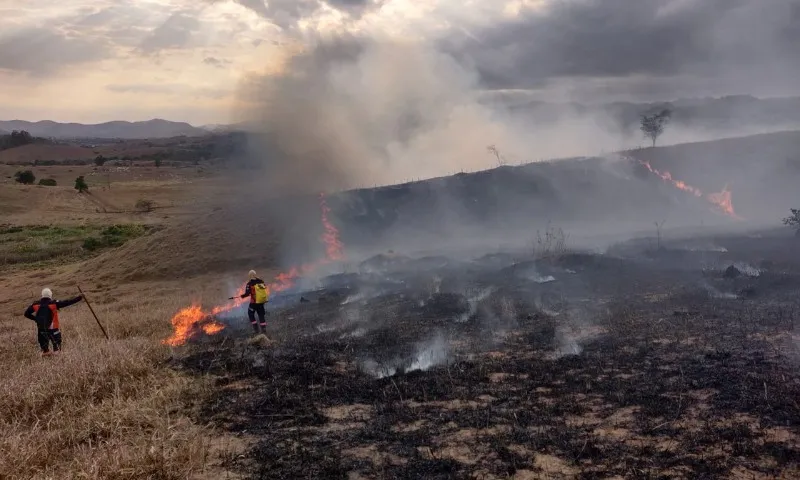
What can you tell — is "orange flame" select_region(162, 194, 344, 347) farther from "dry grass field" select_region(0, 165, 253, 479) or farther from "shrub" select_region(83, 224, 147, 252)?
"shrub" select_region(83, 224, 147, 252)

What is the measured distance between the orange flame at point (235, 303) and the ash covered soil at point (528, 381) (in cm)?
83

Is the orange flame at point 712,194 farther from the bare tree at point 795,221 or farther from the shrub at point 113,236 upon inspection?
the shrub at point 113,236

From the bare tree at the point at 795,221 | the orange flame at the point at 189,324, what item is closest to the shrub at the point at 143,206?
the orange flame at the point at 189,324

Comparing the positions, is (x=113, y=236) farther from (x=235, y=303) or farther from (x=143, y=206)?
(x=235, y=303)

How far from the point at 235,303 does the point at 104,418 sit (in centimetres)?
1195

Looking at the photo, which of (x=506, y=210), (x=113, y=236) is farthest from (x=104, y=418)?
(x=113, y=236)

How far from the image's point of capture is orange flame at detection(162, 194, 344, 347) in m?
16.0

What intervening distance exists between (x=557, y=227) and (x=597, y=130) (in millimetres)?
63255

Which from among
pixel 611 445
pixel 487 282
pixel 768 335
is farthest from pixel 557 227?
pixel 611 445

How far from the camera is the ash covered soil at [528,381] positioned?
762cm

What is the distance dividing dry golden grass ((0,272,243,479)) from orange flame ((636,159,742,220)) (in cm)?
3671

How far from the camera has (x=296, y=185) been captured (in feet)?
124

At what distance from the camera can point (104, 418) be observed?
29.5 feet

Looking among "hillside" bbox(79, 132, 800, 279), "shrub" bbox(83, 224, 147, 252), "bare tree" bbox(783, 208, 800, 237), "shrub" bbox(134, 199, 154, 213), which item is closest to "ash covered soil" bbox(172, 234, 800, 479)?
"bare tree" bbox(783, 208, 800, 237)
